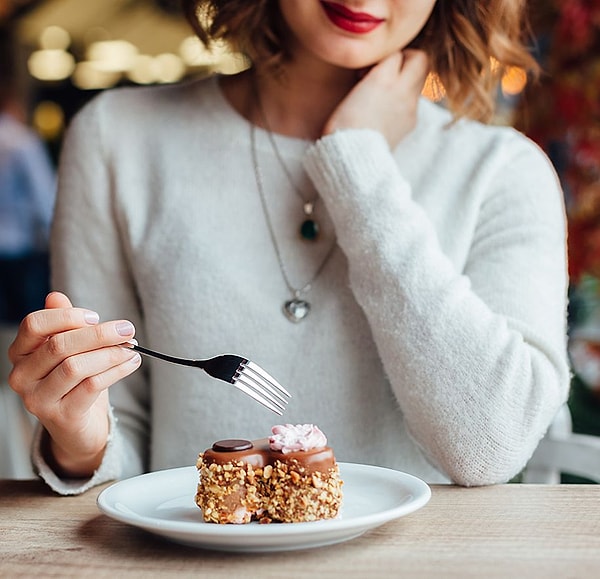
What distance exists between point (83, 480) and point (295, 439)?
1.09ft

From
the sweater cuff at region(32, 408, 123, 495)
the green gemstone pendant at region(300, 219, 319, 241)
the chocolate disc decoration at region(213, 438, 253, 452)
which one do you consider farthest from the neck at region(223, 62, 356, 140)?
the chocolate disc decoration at region(213, 438, 253, 452)

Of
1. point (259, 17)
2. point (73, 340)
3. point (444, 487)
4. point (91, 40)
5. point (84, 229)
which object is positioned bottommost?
point (444, 487)

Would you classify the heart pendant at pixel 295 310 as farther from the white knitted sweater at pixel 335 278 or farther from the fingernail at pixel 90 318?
the fingernail at pixel 90 318

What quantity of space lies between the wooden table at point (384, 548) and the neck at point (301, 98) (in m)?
0.67

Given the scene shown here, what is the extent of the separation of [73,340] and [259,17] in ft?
2.33

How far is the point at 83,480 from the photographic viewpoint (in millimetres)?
1080

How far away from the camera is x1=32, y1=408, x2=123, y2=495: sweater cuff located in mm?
1037

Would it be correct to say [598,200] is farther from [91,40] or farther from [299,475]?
[91,40]

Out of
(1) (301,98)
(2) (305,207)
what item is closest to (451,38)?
(1) (301,98)

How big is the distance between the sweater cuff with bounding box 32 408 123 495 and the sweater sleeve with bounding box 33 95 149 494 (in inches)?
9.2

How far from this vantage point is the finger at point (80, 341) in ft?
2.85

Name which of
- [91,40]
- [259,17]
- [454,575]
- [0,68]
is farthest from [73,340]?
[91,40]

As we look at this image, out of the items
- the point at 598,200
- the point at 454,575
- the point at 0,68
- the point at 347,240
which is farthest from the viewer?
the point at 0,68

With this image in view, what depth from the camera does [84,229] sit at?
137 cm
